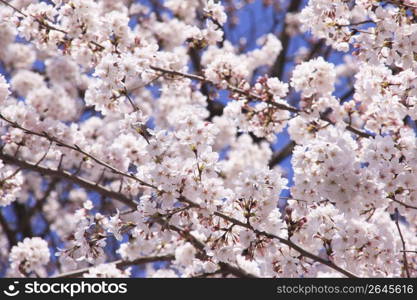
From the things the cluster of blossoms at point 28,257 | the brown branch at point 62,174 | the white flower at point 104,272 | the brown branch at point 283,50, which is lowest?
the white flower at point 104,272

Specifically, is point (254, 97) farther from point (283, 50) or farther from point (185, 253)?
point (283, 50)

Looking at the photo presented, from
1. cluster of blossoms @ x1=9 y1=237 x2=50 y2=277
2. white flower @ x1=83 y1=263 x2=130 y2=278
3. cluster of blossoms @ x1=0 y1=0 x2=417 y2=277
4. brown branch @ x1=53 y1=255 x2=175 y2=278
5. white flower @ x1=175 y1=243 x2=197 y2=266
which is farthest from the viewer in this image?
cluster of blossoms @ x1=9 y1=237 x2=50 y2=277

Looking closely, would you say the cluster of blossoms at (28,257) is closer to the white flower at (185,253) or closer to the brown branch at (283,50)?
the white flower at (185,253)

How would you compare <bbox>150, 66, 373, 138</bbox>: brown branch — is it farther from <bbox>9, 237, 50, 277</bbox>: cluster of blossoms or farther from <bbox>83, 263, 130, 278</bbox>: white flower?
<bbox>9, 237, 50, 277</bbox>: cluster of blossoms

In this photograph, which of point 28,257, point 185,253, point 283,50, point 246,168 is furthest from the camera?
point 283,50

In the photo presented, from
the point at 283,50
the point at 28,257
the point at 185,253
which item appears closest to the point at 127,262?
the point at 185,253

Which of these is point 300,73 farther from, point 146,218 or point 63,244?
point 63,244

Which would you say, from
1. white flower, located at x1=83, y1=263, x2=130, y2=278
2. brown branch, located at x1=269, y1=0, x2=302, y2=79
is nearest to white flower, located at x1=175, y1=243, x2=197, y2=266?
white flower, located at x1=83, y1=263, x2=130, y2=278

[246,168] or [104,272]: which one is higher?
[246,168]

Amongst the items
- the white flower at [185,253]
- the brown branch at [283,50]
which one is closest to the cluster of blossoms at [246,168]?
the white flower at [185,253]

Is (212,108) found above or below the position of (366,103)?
above

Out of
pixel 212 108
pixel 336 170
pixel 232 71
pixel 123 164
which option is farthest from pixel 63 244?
pixel 336 170
